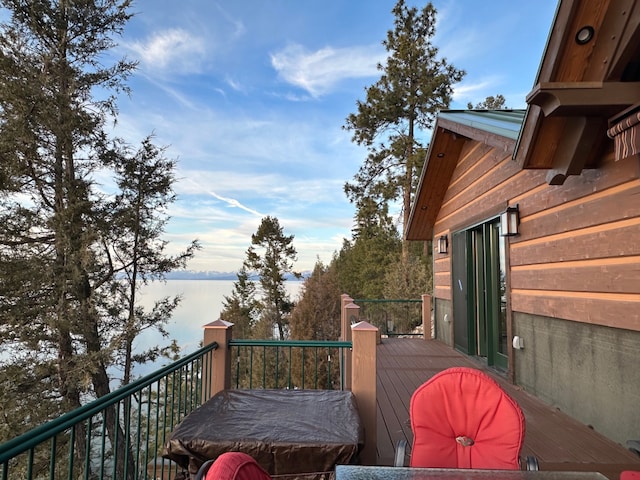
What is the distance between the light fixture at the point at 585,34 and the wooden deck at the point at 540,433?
268 cm

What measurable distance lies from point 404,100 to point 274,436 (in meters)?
16.3

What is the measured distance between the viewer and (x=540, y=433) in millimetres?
3080

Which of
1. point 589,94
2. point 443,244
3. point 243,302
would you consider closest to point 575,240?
point 589,94

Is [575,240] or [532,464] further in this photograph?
[575,240]

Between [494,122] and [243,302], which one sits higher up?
[494,122]

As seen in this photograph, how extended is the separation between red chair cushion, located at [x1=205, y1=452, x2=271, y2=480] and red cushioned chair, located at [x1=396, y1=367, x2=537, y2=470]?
1.14 meters

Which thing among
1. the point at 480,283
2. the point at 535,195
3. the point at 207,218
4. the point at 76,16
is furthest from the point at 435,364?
the point at 207,218

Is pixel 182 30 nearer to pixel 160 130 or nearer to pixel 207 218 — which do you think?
pixel 160 130

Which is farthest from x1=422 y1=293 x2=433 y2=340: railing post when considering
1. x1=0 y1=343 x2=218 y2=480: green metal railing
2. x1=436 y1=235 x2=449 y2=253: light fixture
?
x1=0 y1=343 x2=218 y2=480: green metal railing

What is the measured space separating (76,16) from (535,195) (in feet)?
45.6

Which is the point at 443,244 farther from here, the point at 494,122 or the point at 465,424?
the point at 465,424

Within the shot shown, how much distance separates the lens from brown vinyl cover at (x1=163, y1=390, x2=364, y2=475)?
75.5 inches

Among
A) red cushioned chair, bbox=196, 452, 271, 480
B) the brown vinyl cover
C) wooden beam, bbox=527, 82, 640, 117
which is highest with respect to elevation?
wooden beam, bbox=527, 82, 640, 117

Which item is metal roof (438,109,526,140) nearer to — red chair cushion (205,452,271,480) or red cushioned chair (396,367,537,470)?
red cushioned chair (396,367,537,470)
